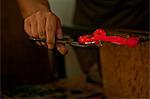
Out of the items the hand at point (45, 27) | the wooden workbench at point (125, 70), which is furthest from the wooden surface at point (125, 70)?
the hand at point (45, 27)

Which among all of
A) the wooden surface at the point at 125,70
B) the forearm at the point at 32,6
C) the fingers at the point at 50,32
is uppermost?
the forearm at the point at 32,6

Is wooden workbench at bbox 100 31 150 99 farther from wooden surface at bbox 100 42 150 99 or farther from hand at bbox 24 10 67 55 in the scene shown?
hand at bbox 24 10 67 55

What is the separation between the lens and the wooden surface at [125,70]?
2.47 feet

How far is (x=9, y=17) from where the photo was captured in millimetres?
1052

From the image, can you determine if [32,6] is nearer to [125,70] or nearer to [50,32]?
[50,32]

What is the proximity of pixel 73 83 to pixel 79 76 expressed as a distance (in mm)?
66

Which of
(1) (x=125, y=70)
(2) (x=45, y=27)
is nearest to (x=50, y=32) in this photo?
(2) (x=45, y=27)

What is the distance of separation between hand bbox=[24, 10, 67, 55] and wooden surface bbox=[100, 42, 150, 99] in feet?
0.68

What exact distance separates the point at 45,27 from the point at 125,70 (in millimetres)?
262

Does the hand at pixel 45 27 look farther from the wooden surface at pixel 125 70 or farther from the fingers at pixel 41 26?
the wooden surface at pixel 125 70

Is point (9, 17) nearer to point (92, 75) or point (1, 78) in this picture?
point (1, 78)

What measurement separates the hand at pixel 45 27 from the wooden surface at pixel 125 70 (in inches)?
8.1

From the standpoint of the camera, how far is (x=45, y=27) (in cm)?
62

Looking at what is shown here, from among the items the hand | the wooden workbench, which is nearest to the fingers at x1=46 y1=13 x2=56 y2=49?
the hand
